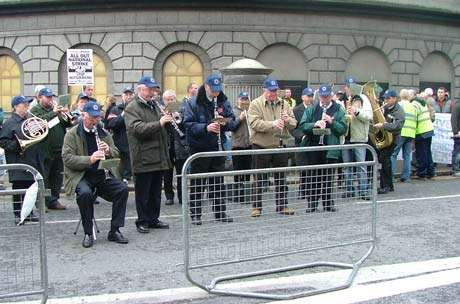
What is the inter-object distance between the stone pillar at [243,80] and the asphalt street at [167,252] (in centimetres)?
582

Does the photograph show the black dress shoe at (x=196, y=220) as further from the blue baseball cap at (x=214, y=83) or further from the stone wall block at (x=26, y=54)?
the stone wall block at (x=26, y=54)

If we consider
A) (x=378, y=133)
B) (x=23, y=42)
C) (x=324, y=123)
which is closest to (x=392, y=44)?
(x=378, y=133)

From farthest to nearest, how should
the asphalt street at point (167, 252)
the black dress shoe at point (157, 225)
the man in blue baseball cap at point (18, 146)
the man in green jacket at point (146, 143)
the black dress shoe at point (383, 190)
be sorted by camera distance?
the black dress shoe at point (383, 190), the man in blue baseball cap at point (18, 146), the black dress shoe at point (157, 225), the man in green jacket at point (146, 143), the asphalt street at point (167, 252)

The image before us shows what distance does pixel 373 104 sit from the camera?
11.5 metres

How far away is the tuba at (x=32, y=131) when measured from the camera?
8914mm

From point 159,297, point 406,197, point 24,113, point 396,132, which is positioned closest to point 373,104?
point 396,132

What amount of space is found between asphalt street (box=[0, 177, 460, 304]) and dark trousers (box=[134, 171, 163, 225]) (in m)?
0.26

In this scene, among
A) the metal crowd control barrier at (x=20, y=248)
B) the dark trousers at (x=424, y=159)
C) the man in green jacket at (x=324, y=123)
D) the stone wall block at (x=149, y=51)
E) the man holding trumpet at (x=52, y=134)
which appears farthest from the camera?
the stone wall block at (x=149, y=51)

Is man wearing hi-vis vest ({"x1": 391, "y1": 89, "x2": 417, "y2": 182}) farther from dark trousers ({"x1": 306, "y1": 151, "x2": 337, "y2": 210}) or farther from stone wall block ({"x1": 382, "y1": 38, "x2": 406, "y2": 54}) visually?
stone wall block ({"x1": 382, "y1": 38, "x2": 406, "y2": 54})

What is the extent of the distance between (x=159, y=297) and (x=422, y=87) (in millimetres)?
21705

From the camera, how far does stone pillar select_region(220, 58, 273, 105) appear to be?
15039 mm

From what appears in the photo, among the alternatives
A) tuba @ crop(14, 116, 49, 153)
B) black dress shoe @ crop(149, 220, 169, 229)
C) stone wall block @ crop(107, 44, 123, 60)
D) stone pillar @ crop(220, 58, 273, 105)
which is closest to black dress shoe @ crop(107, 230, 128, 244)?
black dress shoe @ crop(149, 220, 169, 229)

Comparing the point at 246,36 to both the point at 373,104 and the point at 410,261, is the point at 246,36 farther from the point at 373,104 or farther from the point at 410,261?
the point at 410,261

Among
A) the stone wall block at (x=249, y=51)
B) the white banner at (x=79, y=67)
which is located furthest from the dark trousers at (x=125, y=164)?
the stone wall block at (x=249, y=51)
